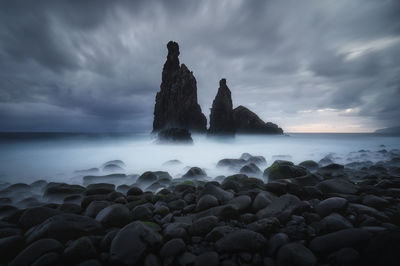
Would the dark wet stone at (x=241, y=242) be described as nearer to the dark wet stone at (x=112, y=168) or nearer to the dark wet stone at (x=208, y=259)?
the dark wet stone at (x=208, y=259)

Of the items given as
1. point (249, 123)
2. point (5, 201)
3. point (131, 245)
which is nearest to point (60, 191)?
point (5, 201)

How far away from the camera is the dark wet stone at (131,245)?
78.7 inches

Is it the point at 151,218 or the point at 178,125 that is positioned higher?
the point at 178,125

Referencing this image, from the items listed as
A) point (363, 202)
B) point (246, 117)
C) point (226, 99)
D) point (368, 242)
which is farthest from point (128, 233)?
point (246, 117)

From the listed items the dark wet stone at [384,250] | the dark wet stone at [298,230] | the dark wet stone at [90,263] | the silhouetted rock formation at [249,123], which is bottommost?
the dark wet stone at [90,263]

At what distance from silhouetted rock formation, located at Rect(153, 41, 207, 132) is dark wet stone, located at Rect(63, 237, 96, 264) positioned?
111 feet

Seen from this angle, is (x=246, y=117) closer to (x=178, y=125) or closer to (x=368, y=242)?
(x=178, y=125)

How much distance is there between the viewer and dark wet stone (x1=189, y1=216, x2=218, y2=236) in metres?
2.50

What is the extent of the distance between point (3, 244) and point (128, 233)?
1613 millimetres

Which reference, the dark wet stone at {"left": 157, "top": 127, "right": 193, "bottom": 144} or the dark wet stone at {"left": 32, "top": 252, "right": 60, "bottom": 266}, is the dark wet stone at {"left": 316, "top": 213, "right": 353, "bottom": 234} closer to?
the dark wet stone at {"left": 32, "top": 252, "right": 60, "bottom": 266}

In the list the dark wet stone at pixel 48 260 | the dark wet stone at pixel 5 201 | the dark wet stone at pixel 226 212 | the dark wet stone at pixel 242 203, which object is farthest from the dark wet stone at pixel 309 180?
the dark wet stone at pixel 5 201

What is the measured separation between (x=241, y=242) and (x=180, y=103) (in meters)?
36.2

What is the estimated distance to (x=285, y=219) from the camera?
269 cm

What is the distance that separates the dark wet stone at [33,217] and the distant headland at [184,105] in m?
31.9
